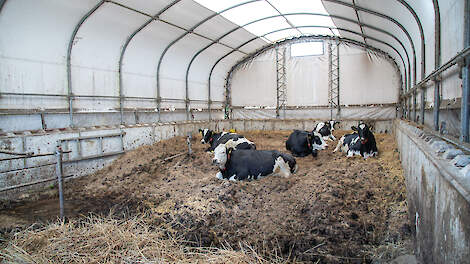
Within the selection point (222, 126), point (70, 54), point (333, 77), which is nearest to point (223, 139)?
point (70, 54)

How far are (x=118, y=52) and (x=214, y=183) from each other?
7.53 metres

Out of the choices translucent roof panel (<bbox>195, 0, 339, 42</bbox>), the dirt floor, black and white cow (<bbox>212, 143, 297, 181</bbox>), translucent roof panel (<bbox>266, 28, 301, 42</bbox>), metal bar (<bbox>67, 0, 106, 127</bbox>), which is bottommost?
the dirt floor

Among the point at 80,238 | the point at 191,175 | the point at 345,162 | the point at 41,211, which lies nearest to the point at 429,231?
the point at 80,238

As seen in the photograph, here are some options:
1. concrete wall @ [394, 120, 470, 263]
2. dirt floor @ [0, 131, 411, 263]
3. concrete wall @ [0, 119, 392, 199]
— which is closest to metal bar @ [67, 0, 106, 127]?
concrete wall @ [0, 119, 392, 199]

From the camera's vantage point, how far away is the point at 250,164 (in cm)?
627

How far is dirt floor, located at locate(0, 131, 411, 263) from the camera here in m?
3.32

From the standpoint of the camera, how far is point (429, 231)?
191 cm

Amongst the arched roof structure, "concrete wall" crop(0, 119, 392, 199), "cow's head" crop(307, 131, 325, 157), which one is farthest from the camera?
"cow's head" crop(307, 131, 325, 157)

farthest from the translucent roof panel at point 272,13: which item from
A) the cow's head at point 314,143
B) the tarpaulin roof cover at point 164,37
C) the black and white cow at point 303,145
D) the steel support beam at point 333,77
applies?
the black and white cow at point 303,145

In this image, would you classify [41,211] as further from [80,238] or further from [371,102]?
[371,102]

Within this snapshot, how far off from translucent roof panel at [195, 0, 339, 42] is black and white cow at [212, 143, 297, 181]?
6.53m

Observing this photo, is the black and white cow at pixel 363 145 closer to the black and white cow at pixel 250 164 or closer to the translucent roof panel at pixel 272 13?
the black and white cow at pixel 250 164

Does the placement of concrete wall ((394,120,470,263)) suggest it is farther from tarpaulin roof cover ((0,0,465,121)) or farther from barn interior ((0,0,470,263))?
tarpaulin roof cover ((0,0,465,121))

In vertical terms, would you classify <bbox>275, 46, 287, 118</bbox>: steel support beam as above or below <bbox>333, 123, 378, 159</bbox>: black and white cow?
above
